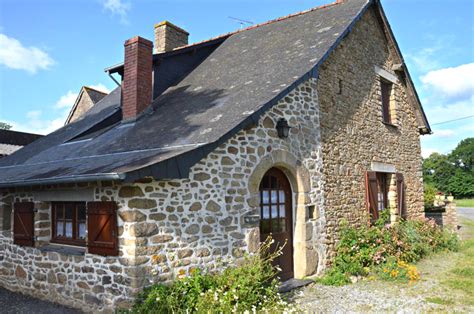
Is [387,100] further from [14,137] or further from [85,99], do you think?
[14,137]

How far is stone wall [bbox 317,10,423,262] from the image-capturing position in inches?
307

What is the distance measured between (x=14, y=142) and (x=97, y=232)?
1463 centimetres

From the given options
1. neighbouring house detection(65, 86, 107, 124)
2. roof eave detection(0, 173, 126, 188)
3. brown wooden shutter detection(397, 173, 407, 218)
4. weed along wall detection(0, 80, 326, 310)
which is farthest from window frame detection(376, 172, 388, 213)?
neighbouring house detection(65, 86, 107, 124)

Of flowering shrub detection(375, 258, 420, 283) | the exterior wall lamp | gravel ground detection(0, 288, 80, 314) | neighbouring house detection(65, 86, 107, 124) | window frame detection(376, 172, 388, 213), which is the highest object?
neighbouring house detection(65, 86, 107, 124)

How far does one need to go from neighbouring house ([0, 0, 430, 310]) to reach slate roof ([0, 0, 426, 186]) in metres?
0.04

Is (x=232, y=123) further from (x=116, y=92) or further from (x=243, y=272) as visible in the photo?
(x=116, y=92)

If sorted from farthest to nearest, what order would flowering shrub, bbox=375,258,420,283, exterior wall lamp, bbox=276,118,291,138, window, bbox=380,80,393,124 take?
window, bbox=380,80,393,124
flowering shrub, bbox=375,258,420,283
exterior wall lamp, bbox=276,118,291,138

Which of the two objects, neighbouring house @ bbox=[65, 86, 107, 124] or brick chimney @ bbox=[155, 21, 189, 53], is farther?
neighbouring house @ bbox=[65, 86, 107, 124]

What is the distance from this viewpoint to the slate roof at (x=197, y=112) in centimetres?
520

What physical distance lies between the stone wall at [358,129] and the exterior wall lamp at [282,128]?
1.45 m

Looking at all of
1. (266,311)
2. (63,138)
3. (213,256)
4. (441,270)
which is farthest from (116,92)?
(441,270)

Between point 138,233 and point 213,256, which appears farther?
point 213,256

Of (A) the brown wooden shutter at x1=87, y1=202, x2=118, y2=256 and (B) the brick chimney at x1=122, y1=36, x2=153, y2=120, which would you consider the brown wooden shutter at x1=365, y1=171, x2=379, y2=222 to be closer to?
(B) the brick chimney at x1=122, y1=36, x2=153, y2=120

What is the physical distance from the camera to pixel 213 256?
5438mm
